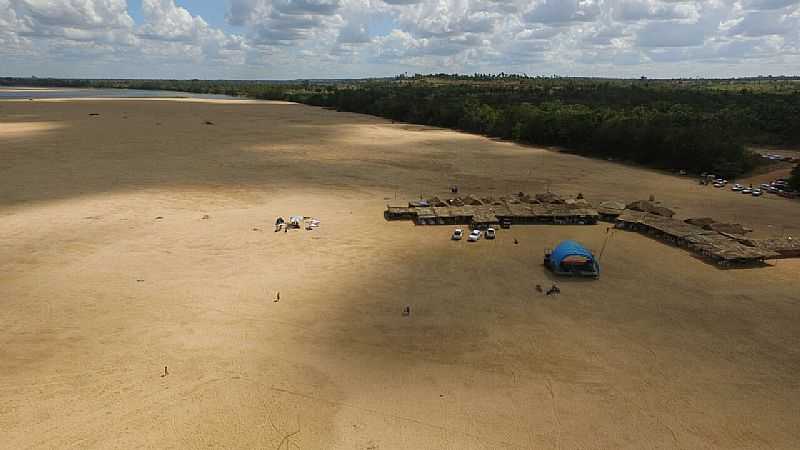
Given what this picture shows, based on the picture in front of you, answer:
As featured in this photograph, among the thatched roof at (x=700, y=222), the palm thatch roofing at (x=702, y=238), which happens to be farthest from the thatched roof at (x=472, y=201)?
the thatched roof at (x=700, y=222)

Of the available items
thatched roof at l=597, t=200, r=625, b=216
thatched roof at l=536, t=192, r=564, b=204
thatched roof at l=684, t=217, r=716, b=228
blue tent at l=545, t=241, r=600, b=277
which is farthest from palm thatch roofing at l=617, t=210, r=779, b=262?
blue tent at l=545, t=241, r=600, b=277

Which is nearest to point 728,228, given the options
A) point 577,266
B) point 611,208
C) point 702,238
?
point 702,238

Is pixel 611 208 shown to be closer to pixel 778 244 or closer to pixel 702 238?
pixel 702 238

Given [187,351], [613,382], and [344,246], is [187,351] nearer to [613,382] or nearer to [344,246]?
[344,246]

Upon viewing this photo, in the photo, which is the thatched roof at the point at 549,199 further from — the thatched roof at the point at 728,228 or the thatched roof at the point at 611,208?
the thatched roof at the point at 728,228

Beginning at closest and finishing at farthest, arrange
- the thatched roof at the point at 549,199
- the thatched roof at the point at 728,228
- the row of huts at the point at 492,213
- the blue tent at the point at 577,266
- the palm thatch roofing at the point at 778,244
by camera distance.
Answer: the blue tent at the point at 577,266 < the palm thatch roofing at the point at 778,244 < the thatched roof at the point at 728,228 < the row of huts at the point at 492,213 < the thatched roof at the point at 549,199

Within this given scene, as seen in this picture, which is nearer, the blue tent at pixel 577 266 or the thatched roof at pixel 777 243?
the blue tent at pixel 577 266

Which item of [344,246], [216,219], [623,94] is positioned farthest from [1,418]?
[623,94]

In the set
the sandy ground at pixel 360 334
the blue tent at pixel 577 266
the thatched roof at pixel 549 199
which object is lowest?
the sandy ground at pixel 360 334
